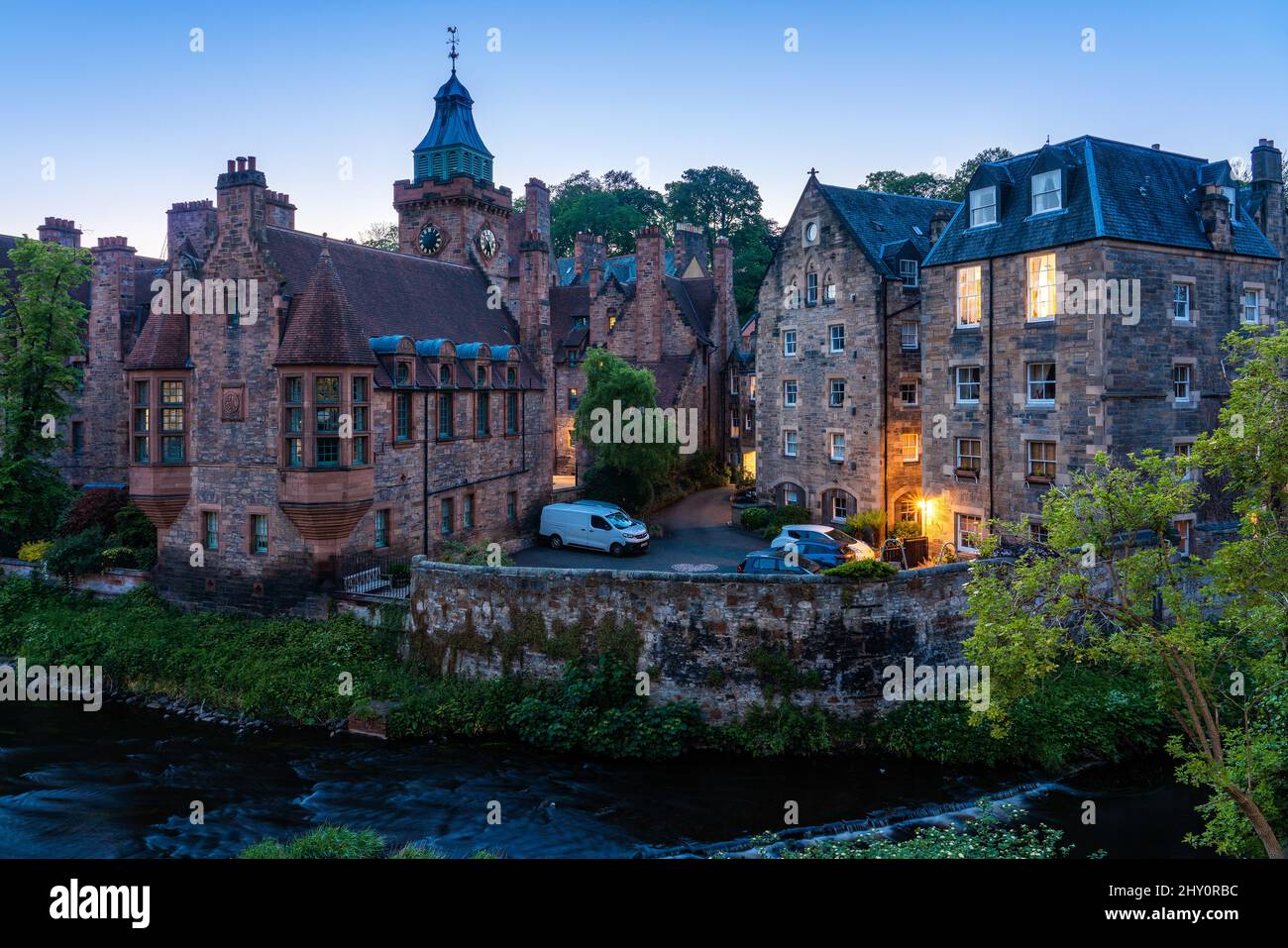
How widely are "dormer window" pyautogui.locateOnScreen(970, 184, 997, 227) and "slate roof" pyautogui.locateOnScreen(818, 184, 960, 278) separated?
3.74 m

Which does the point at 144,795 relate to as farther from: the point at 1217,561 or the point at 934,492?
the point at 934,492

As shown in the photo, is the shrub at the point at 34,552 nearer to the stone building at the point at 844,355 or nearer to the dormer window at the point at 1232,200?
the stone building at the point at 844,355

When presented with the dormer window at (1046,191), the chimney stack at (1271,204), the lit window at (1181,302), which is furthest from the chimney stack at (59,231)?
the chimney stack at (1271,204)

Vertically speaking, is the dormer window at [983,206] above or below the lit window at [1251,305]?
above

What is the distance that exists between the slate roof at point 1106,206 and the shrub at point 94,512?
30.4 m

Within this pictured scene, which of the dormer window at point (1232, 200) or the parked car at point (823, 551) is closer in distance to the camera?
the parked car at point (823, 551)

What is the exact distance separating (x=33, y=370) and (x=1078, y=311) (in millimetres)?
35572

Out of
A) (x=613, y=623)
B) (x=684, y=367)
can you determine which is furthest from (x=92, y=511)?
(x=684, y=367)

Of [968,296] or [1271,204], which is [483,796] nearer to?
[968,296]

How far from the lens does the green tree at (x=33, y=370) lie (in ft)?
108

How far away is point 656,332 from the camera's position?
4912 centimetres

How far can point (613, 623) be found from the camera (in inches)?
926

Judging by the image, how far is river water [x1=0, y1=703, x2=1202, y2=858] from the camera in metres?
18.2

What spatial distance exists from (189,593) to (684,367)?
2720cm
